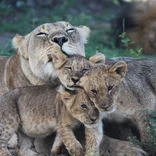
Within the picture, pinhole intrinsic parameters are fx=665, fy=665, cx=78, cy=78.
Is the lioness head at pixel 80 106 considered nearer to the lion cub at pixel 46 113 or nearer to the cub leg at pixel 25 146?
the lion cub at pixel 46 113

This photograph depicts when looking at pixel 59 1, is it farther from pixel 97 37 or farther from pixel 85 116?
pixel 85 116

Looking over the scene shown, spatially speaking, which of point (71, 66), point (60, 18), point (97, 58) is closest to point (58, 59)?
point (71, 66)

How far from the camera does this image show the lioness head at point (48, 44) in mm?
6191

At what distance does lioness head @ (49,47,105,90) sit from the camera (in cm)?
549

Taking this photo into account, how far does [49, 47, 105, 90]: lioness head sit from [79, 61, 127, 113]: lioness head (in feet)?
0.36

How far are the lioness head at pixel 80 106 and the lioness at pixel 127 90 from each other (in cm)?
9

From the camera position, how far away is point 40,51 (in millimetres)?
6406

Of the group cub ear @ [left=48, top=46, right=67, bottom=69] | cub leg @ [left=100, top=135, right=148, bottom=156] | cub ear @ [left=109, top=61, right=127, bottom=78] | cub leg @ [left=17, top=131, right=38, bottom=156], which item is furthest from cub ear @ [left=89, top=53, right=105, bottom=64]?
cub leg @ [left=17, top=131, right=38, bottom=156]

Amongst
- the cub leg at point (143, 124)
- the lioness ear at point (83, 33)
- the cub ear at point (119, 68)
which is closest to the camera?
the cub ear at point (119, 68)

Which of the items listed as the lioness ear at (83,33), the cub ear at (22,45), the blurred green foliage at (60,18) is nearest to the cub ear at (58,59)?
the lioness ear at (83,33)

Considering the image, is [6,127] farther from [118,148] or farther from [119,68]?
[119,68]

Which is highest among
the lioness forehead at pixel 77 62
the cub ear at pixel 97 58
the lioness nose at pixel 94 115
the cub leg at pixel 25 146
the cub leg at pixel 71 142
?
the lioness forehead at pixel 77 62

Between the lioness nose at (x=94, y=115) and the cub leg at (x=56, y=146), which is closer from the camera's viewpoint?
the lioness nose at (x=94, y=115)

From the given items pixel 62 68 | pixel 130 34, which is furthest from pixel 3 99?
pixel 130 34
